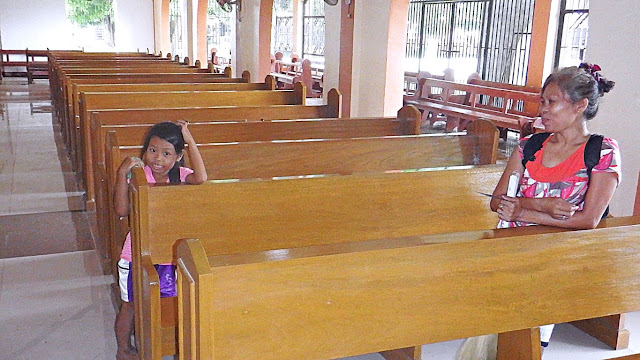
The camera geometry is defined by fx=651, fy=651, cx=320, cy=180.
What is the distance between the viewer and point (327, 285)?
1313 mm

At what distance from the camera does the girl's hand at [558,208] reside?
6.63 feet

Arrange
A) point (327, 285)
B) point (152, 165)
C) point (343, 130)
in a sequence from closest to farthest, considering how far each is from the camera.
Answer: point (327, 285) < point (152, 165) < point (343, 130)

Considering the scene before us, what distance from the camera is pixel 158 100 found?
4.95 m

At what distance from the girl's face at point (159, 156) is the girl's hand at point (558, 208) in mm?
1445

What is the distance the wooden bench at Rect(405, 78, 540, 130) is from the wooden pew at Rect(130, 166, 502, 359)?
4.32 m

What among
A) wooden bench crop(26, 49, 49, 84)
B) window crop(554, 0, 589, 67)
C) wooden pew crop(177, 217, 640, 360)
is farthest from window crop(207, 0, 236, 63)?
wooden pew crop(177, 217, 640, 360)

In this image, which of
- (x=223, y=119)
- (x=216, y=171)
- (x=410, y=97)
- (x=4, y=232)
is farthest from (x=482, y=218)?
(x=410, y=97)

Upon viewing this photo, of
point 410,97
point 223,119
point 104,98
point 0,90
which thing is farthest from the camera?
point 0,90

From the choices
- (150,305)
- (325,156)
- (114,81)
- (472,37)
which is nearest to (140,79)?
(114,81)

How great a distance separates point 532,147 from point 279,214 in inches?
36.2

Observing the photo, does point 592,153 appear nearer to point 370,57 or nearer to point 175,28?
point 370,57

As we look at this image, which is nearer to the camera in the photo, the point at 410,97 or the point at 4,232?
the point at 4,232

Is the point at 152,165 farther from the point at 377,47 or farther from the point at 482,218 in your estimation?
the point at 377,47

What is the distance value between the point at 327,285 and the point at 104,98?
393 cm
